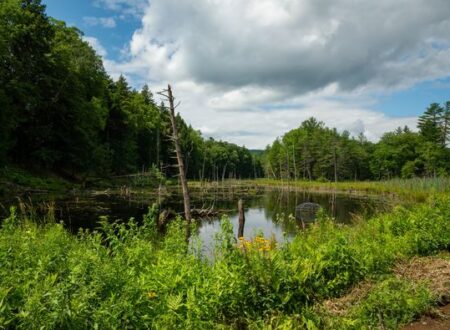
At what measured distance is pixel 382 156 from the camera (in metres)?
82.0

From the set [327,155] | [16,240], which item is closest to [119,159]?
[327,155]

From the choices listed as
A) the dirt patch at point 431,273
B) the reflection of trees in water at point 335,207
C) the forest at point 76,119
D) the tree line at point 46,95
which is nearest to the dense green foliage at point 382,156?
the forest at point 76,119

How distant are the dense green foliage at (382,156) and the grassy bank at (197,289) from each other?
214 ft

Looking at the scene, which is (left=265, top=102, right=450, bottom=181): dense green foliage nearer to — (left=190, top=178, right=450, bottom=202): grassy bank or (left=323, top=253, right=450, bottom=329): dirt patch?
(left=190, top=178, right=450, bottom=202): grassy bank

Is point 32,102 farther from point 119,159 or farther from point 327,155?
point 327,155

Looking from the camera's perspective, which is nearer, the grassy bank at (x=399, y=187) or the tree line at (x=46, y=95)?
the grassy bank at (x=399, y=187)

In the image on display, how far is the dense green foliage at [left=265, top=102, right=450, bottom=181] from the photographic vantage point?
6969 centimetres

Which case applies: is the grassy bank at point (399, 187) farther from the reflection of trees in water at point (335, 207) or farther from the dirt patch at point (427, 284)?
the dirt patch at point (427, 284)

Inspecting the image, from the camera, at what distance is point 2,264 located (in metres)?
4.48

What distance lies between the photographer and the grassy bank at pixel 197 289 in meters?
3.56

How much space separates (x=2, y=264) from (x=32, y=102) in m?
34.4

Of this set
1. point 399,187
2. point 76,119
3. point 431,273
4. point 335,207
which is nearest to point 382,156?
point 399,187

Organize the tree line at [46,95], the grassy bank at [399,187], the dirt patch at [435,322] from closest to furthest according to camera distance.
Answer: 1. the dirt patch at [435,322]
2. the grassy bank at [399,187]
3. the tree line at [46,95]

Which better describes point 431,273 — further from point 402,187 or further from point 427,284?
point 402,187
